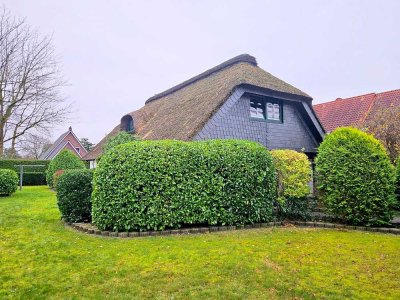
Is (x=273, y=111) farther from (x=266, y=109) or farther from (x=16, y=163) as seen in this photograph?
(x=16, y=163)

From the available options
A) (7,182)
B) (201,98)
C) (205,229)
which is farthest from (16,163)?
(205,229)

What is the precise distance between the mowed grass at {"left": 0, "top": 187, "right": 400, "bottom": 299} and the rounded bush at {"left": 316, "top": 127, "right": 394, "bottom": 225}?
0.88 meters

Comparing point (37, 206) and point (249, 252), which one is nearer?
point (249, 252)

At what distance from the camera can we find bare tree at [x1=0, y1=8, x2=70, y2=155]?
20625 mm

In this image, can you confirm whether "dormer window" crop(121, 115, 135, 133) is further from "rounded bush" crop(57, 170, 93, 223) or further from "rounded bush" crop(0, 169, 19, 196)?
"rounded bush" crop(57, 170, 93, 223)

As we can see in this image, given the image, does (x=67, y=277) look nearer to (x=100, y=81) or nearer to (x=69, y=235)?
(x=69, y=235)

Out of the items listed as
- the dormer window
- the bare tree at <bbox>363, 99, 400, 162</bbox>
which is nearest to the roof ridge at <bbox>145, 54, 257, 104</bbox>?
the dormer window

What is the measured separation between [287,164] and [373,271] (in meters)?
4.21

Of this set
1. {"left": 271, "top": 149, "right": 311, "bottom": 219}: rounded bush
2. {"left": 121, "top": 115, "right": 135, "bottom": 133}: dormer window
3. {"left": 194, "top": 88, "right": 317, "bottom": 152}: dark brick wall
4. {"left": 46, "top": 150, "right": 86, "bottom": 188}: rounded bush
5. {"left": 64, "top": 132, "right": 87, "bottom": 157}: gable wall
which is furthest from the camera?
{"left": 64, "top": 132, "right": 87, "bottom": 157}: gable wall

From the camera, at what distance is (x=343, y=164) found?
24.1 ft

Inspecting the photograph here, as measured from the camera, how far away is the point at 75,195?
23.7 ft

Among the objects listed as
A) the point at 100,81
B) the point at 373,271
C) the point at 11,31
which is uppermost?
the point at 11,31

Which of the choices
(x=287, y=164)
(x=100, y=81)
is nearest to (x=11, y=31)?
(x=100, y=81)

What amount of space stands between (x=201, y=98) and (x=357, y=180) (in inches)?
301
